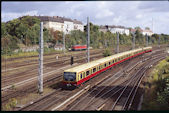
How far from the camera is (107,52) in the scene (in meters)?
53.4

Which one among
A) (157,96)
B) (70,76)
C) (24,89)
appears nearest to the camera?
(157,96)

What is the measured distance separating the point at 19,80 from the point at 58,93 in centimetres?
1032

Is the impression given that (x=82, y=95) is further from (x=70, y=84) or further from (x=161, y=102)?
(x=161, y=102)

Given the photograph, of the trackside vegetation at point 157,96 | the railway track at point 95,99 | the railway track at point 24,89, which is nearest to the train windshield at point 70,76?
the railway track at point 95,99

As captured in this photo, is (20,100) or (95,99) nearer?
(95,99)

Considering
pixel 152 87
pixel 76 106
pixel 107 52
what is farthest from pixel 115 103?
pixel 107 52

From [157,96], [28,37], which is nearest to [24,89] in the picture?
[157,96]

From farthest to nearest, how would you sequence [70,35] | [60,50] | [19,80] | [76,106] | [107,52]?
[70,35] < [60,50] < [107,52] < [19,80] < [76,106]

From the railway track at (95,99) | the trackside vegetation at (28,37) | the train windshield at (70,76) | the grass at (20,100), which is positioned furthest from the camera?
the trackside vegetation at (28,37)

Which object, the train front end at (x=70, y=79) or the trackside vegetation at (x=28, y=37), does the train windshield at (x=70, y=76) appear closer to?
the train front end at (x=70, y=79)

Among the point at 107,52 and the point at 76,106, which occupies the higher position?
the point at 107,52

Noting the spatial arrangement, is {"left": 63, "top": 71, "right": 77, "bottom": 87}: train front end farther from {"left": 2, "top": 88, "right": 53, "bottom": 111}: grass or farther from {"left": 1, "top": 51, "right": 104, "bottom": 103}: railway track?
{"left": 1, "top": 51, "right": 104, "bottom": 103}: railway track

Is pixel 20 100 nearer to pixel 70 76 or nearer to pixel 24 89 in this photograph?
pixel 24 89

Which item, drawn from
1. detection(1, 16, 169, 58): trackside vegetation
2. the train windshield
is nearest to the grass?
the train windshield
